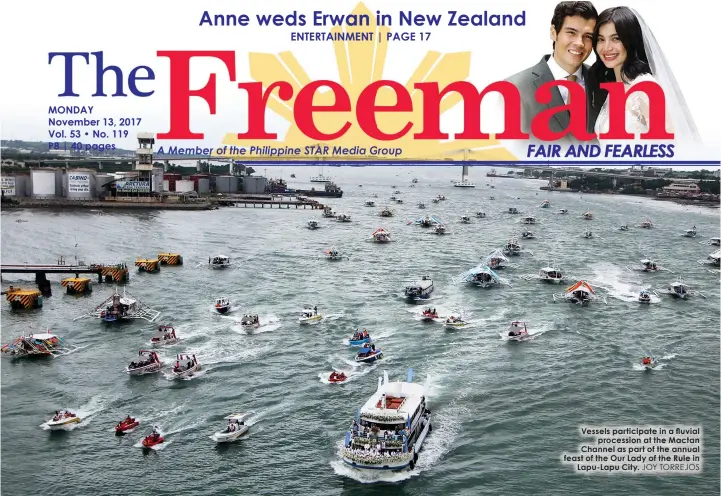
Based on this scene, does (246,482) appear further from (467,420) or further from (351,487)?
(467,420)

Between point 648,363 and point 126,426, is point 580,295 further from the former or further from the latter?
point 126,426

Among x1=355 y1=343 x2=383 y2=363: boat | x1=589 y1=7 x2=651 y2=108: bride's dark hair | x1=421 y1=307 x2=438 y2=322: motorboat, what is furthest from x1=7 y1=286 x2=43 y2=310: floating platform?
x1=589 y1=7 x2=651 y2=108: bride's dark hair

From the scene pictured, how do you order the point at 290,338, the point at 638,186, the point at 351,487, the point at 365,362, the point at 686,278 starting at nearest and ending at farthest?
the point at 351,487 < the point at 365,362 < the point at 290,338 < the point at 686,278 < the point at 638,186

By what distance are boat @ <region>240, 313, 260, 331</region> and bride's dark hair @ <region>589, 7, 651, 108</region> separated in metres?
32.1

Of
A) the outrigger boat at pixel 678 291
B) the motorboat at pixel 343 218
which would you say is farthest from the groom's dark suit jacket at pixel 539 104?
the motorboat at pixel 343 218

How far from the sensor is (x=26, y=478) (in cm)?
2758

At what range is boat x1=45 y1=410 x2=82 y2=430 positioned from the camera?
1246 inches

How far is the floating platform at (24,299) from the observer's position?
172 ft

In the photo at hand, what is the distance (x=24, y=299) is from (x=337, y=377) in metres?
29.2

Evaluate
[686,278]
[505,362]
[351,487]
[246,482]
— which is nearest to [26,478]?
→ [246,482]

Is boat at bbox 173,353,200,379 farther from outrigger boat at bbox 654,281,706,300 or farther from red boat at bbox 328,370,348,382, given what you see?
outrigger boat at bbox 654,281,706,300

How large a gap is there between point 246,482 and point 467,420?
11.2 m

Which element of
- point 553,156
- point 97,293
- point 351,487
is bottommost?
point 351,487

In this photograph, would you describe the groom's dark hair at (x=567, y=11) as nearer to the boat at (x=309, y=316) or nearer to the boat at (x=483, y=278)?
the boat at (x=309, y=316)
